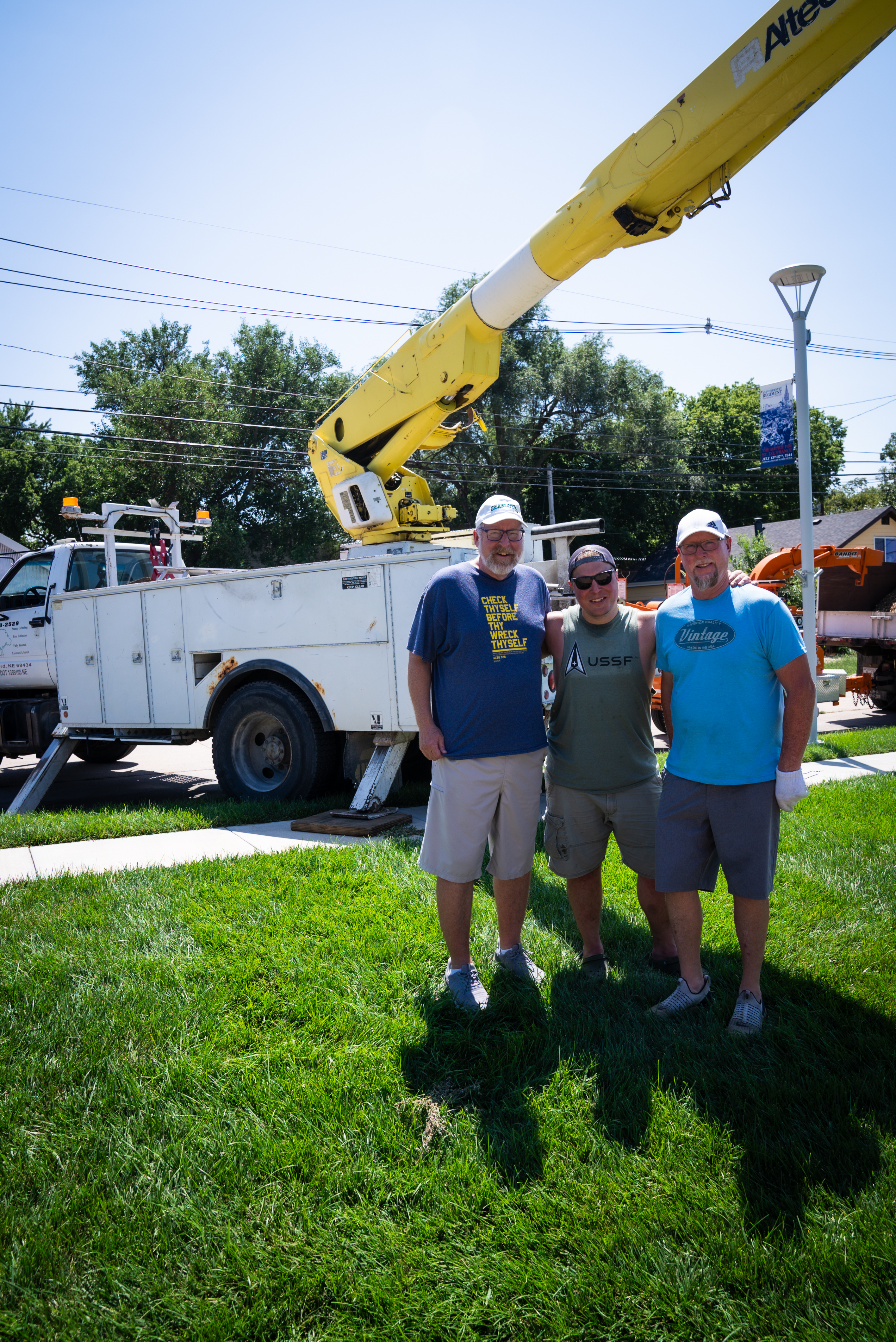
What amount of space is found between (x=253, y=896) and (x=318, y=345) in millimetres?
39831

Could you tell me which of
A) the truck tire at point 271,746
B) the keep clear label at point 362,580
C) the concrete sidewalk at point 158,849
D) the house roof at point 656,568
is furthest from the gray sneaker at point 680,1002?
the house roof at point 656,568

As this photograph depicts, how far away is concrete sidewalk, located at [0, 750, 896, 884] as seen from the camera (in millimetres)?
5527

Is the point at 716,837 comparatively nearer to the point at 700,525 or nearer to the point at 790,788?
the point at 790,788

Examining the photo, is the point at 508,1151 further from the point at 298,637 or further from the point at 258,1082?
the point at 298,637

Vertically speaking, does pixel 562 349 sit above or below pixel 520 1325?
above

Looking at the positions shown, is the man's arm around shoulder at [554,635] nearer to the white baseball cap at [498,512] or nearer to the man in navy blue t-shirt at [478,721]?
the man in navy blue t-shirt at [478,721]

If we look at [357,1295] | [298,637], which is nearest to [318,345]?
[298,637]

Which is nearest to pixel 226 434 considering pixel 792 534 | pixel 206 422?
pixel 206 422

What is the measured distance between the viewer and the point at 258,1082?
9.26 ft

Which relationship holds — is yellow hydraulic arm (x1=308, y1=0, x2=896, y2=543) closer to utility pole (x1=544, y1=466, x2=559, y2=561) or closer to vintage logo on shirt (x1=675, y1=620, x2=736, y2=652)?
vintage logo on shirt (x1=675, y1=620, x2=736, y2=652)

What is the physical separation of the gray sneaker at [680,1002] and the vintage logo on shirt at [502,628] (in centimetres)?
144

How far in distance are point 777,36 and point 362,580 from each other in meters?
4.07

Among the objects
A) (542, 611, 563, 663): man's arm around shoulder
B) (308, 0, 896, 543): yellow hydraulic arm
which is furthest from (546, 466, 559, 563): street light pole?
(542, 611, 563, 663): man's arm around shoulder

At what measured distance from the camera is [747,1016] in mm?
3102
